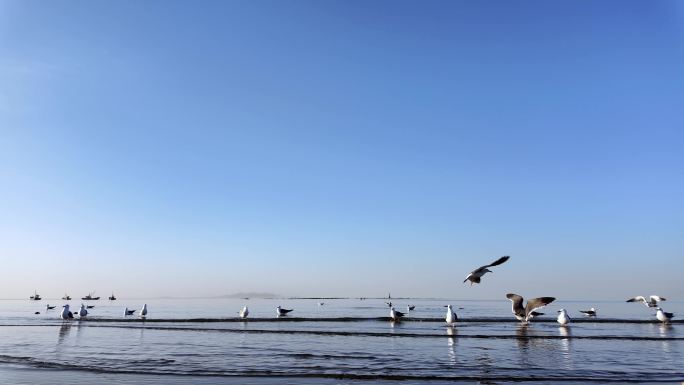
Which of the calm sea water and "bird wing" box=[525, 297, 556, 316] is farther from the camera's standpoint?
"bird wing" box=[525, 297, 556, 316]

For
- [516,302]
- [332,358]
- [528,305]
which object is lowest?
[332,358]

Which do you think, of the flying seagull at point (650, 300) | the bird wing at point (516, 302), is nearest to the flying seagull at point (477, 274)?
the bird wing at point (516, 302)

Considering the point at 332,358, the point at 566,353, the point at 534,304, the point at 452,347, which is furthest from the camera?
the point at 534,304

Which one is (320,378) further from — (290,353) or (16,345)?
(16,345)

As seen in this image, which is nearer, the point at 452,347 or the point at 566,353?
the point at 566,353

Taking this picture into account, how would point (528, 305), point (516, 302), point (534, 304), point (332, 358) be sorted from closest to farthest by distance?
point (332, 358), point (534, 304), point (528, 305), point (516, 302)

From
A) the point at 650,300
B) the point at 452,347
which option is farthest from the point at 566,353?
the point at 650,300

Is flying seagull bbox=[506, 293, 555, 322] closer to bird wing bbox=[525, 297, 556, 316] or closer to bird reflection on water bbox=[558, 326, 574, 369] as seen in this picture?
bird wing bbox=[525, 297, 556, 316]

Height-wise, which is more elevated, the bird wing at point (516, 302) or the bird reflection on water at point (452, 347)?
the bird wing at point (516, 302)

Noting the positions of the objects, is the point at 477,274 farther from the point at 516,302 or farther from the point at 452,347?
the point at 516,302

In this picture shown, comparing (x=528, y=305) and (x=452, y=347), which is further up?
(x=528, y=305)

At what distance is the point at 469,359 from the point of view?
17734 mm

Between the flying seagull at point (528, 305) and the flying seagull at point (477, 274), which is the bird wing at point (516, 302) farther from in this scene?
the flying seagull at point (477, 274)

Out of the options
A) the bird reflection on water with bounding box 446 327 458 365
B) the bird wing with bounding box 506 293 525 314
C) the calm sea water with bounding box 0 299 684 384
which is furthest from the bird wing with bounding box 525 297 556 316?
the bird reflection on water with bounding box 446 327 458 365
